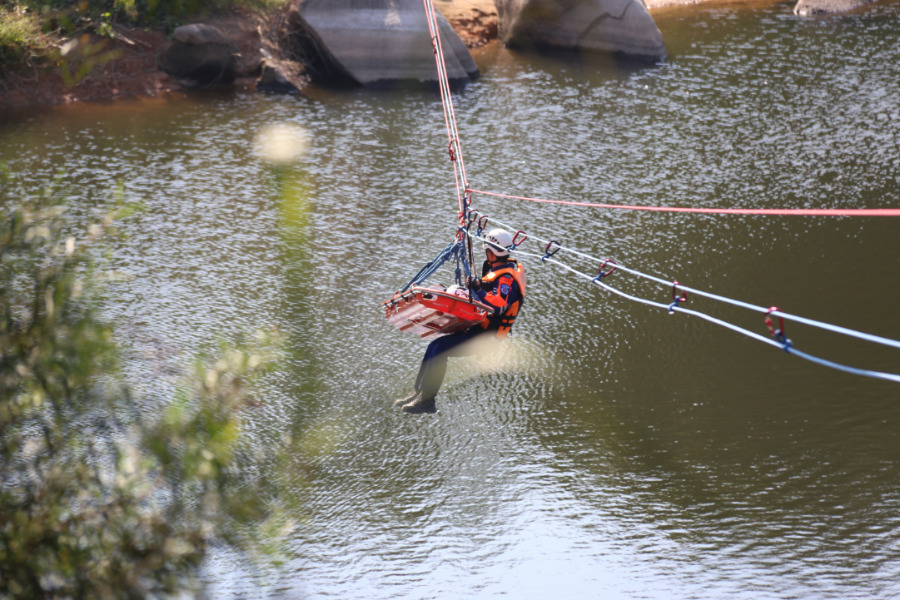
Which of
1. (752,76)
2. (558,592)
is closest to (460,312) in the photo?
(558,592)

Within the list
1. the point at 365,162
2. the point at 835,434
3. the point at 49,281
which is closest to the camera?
the point at 49,281

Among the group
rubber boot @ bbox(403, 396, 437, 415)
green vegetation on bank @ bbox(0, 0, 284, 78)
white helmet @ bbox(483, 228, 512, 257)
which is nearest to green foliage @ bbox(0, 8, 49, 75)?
green vegetation on bank @ bbox(0, 0, 284, 78)

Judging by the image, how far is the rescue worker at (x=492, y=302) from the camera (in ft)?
23.0

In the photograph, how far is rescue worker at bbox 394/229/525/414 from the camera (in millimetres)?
7012

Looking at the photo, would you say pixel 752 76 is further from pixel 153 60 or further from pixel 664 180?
pixel 153 60

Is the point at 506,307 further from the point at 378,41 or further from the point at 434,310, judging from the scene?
the point at 378,41

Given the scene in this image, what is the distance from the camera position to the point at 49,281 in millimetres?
3584

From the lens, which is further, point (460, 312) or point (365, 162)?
point (365, 162)

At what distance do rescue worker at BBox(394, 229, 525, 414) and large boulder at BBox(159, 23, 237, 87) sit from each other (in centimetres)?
1074

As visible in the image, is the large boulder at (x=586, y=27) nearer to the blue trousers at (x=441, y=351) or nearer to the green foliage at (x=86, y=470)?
the blue trousers at (x=441, y=351)

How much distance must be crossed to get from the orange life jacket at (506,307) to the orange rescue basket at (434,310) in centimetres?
16

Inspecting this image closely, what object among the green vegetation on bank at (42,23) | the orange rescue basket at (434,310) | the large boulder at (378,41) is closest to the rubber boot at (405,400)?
the orange rescue basket at (434,310)

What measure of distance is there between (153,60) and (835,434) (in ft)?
45.8

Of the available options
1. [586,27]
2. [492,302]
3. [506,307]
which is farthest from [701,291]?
[586,27]
